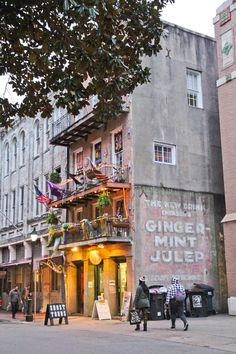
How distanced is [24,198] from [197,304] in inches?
645

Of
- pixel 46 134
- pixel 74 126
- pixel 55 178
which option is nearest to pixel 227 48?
pixel 74 126

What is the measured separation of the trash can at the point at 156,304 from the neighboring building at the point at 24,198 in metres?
8.91

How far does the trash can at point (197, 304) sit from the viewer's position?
22.3 metres

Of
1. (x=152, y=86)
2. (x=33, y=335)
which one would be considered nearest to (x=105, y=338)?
(x=33, y=335)

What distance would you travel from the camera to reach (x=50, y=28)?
34.1ft

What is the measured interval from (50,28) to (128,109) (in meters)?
13.8

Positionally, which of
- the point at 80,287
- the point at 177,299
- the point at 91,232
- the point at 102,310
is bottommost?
the point at 102,310

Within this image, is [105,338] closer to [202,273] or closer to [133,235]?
[133,235]

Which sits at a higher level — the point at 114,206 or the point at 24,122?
the point at 24,122

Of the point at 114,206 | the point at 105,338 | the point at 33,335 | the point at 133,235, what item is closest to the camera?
the point at 105,338

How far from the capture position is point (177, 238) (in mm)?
24391

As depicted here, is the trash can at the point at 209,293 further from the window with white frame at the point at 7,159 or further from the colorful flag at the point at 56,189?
the window with white frame at the point at 7,159

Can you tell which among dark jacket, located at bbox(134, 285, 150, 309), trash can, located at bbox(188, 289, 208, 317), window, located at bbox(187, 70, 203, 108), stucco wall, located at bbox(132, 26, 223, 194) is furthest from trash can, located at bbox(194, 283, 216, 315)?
window, located at bbox(187, 70, 203, 108)

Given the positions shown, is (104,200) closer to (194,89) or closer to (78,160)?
(78,160)
